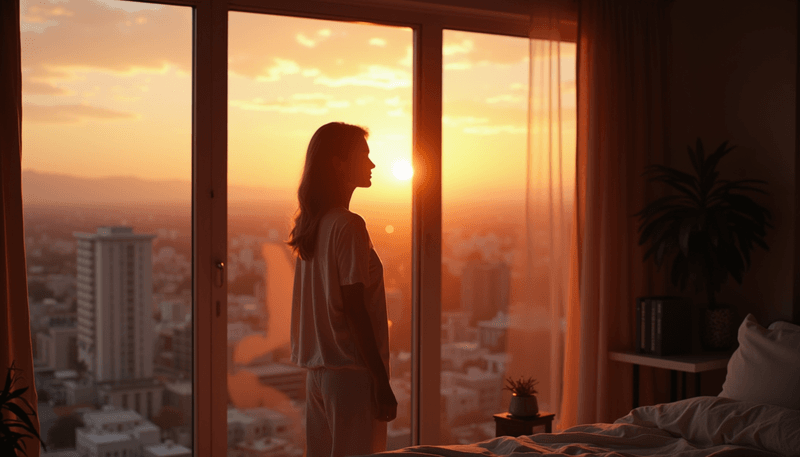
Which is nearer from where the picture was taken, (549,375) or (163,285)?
(163,285)

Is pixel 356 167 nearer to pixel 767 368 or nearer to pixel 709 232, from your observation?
pixel 767 368

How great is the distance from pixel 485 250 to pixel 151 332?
1.75m

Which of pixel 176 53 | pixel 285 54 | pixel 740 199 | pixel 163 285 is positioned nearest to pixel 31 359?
pixel 163 285

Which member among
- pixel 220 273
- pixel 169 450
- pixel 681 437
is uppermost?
pixel 220 273

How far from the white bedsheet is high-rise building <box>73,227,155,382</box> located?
4.72 feet

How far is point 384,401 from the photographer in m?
2.21

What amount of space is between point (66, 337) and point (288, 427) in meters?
1.08

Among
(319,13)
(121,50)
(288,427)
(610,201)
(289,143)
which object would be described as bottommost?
(288,427)

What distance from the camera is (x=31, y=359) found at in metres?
2.81

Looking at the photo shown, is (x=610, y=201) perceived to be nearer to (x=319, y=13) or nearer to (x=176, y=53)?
(x=319, y=13)

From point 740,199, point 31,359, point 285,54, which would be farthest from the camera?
point 740,199

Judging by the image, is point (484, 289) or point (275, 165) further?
point (484, 289)

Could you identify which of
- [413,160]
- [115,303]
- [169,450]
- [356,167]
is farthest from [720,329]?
[115,303]

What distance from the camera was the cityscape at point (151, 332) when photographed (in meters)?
3.03
